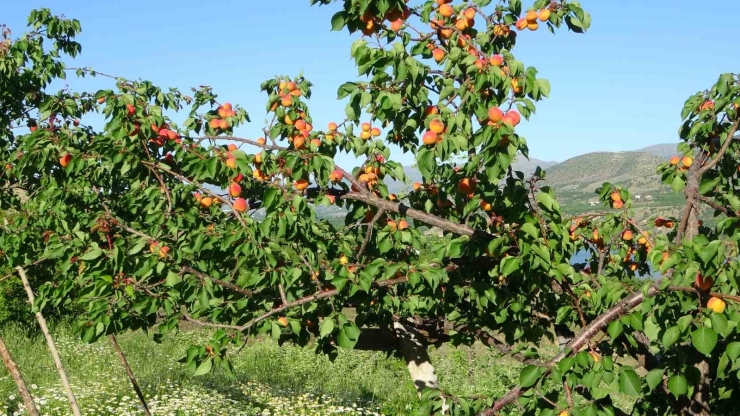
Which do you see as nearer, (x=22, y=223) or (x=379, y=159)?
(x=379, y=159)

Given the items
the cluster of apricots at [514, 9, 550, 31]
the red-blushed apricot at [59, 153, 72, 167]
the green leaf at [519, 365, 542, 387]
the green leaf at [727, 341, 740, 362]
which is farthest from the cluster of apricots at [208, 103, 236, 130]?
the green leaf at [727, 341, 740, 362]

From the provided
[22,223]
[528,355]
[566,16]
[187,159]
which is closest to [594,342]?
[528,355]

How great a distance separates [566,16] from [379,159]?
1.50 metres

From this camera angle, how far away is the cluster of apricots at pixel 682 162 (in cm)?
382

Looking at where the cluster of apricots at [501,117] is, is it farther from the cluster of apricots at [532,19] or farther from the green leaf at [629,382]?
the green leaf at [629,382]

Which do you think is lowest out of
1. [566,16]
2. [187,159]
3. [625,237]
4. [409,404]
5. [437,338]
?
[409,404]

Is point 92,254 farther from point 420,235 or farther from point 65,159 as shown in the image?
point 420,235

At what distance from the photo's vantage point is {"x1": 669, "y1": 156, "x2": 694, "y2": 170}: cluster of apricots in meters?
3.82

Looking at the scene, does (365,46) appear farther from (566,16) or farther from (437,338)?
(437,338)

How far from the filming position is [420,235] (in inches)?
144

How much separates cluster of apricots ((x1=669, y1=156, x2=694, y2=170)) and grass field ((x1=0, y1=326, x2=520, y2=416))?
495 cm

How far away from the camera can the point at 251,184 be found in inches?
153

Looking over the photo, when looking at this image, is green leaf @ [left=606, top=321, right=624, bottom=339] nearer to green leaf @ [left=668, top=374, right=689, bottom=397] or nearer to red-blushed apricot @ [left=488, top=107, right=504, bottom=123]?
green leaf @ [left=668, top=374, right=689, bottom=397]

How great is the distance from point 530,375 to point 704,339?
68 cm
